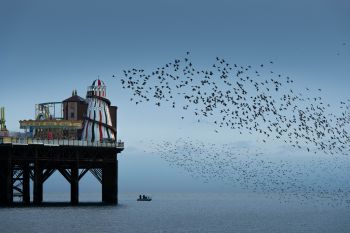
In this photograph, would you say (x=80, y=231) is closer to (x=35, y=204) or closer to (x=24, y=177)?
(x=35, y=204)

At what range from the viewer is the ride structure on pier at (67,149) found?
400 feet

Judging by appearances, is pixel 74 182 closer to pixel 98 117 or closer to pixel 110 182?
pixel 110 182

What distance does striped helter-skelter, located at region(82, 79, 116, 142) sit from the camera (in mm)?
133250

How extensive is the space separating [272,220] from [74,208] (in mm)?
32815

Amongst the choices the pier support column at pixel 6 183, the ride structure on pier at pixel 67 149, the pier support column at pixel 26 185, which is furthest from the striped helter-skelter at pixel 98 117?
the pier support column at pixel 6 183

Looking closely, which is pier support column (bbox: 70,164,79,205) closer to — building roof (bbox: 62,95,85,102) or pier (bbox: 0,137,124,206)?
pier (bbox: 0,137,124,206)

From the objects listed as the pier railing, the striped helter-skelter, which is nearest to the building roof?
the striped helter-skelter

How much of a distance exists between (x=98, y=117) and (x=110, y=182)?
11443 mm

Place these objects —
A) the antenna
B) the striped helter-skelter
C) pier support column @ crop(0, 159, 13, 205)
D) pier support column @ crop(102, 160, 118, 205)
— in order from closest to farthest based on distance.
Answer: pier support column @ crop(0, 159, 13, 205)
the antenna
pier support column @ crop(102, 160, 118, 205)
the striped helter-skelter

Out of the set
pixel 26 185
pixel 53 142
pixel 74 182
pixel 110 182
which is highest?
pixel 53 142

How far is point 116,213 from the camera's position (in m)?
122

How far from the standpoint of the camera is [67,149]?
4921 inches

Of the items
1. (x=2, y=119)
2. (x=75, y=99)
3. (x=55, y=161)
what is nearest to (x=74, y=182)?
(x=55, y=161)

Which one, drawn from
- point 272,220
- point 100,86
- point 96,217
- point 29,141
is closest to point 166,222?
point 96,217
